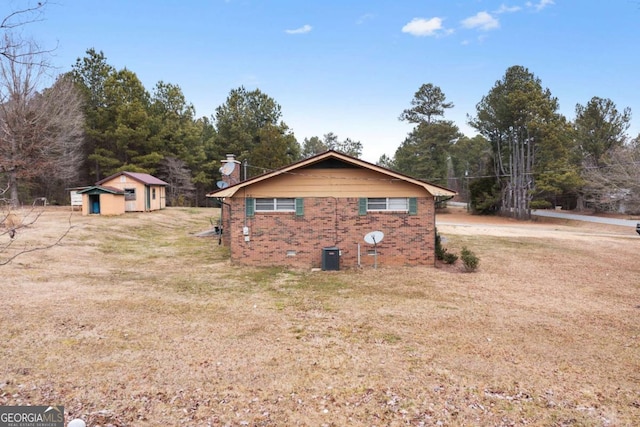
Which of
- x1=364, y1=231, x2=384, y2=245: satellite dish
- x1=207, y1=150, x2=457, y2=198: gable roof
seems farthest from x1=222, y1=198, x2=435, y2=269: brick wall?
x1=207, y1=150, x2=457, y2=198: gable roof

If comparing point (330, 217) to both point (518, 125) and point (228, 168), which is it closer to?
point (228, 168)

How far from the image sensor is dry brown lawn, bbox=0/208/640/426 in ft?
15.2

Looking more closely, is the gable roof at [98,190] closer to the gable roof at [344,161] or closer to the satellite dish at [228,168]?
the satellite dish at [228,168]

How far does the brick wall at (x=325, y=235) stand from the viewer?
13672 mm

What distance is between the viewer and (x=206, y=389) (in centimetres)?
504

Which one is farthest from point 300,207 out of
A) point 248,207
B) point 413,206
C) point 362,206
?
point 413,206

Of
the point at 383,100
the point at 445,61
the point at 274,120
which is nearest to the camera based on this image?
the point at 445,61

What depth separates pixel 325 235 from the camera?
545 inches

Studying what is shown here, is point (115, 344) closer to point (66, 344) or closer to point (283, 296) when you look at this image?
point (66, 344)

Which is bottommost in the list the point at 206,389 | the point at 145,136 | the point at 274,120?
the point at 206,389

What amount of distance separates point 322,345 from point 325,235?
7.42 meters

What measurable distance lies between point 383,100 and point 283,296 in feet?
80.5

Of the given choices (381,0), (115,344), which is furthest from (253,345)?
(381,0)

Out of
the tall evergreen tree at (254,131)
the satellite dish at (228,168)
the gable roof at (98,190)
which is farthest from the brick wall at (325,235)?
the tall evergreen tree at (254,131)
